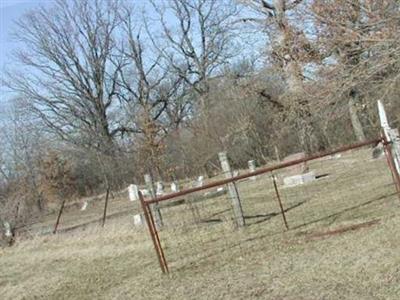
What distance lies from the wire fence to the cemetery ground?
1.9 inches

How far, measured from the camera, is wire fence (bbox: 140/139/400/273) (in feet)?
34.0

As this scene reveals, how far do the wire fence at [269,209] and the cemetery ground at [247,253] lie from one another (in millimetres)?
49

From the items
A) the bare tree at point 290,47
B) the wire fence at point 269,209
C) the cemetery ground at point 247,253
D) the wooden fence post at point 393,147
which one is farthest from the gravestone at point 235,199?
the wooden fence post at point 393,147

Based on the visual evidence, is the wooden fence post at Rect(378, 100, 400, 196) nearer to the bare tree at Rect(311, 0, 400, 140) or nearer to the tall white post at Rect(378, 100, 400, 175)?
the tall white post at Rect(378, 100, 400, 175)

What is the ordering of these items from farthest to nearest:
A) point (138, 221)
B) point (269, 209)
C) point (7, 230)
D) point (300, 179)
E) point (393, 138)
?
point (7, 230) → point (300, 179) → point (138, 221) → point (269, 209) → point (393, 138)

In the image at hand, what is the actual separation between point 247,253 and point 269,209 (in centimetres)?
544

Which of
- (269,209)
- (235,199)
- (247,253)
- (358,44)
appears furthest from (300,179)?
(247,253)

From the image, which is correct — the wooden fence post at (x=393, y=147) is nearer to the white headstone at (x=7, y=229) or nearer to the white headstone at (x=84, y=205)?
the white headstone at (x=7, y=229)

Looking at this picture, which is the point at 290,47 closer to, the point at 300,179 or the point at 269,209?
the point at 269,209

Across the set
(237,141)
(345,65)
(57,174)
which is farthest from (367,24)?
(57,174)

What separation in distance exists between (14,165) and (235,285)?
2007 inches

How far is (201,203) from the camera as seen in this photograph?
17906mm

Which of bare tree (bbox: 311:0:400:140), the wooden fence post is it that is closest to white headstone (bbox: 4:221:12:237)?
bare tree (bbox: 311:0:400:140)

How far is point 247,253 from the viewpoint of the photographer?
32.2ft
